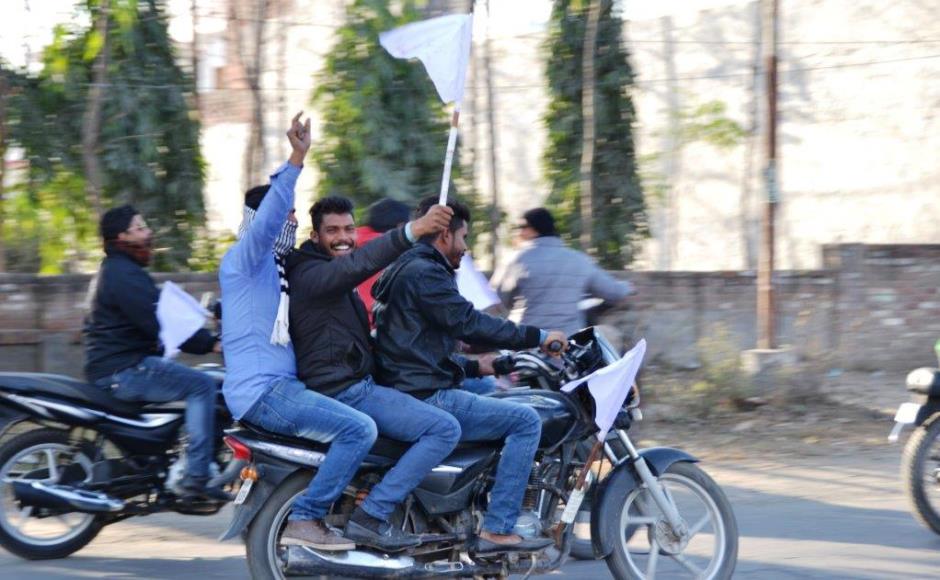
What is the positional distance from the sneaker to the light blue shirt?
546mm

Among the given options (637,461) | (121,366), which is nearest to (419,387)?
(637,461)

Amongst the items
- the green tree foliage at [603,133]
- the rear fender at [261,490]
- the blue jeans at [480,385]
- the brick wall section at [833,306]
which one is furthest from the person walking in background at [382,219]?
the green tree foliage at [603,133]

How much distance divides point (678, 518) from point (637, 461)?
333 millimetres

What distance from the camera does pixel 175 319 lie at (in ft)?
22.2

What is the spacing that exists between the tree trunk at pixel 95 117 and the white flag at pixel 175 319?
5.93 m

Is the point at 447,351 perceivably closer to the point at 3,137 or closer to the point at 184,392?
the point at 184,392

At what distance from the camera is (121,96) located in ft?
41.1

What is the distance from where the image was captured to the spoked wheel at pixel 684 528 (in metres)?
5.70

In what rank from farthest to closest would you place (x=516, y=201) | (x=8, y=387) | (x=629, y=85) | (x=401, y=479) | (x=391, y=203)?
(x=516, y=201)
(x=629, y=85)
(x=391, y=203)
(x=8, y=387)
(x=401, y=479)

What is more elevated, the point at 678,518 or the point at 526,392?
the point at 526,392

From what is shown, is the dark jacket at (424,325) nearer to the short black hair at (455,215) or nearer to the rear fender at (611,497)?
the short black hair at (455,215)

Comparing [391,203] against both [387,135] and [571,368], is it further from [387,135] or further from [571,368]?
[387,135]

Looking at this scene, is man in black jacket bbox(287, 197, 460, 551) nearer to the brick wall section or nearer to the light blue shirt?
the light blue shirt

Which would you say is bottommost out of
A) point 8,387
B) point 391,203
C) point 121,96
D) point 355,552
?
point 355,552
